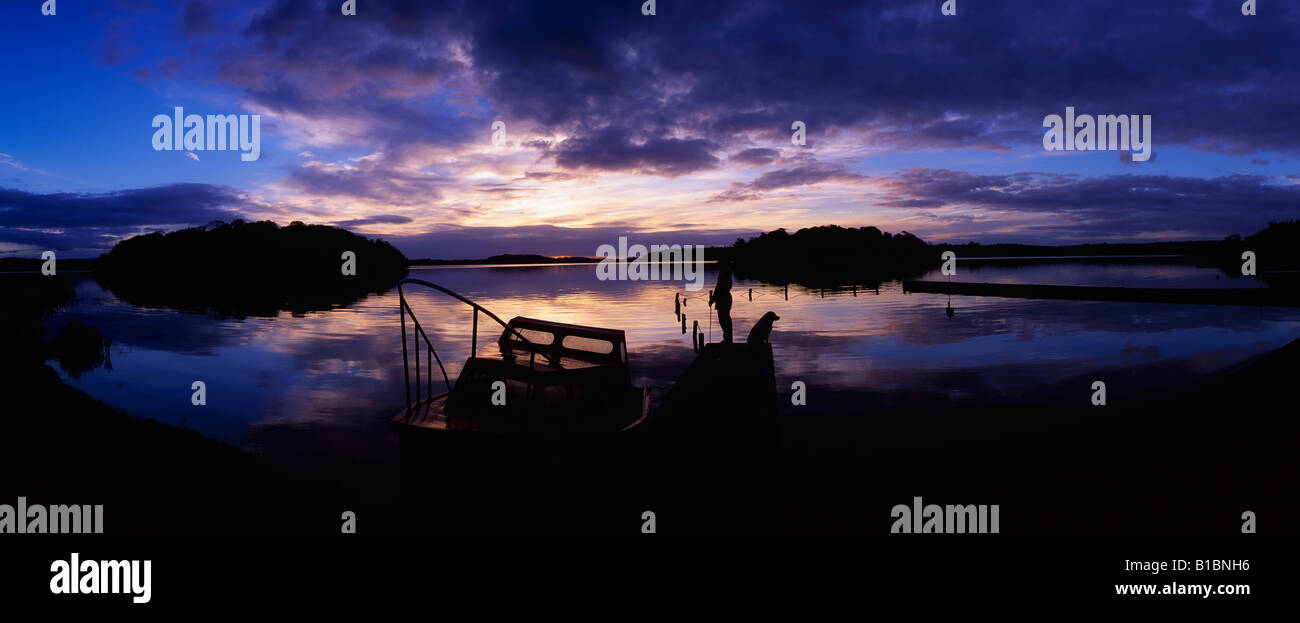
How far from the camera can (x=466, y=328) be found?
1970 inches

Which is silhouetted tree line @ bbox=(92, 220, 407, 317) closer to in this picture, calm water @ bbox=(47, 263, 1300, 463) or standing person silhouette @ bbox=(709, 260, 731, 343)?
calm water @ bbox=(47, 263, 1300, 463)

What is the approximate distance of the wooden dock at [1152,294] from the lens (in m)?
50.9

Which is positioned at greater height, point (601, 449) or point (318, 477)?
point (601, 449)

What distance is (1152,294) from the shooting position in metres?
57.5

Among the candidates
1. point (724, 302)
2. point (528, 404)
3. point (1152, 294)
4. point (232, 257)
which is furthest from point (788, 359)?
point (232, 257)

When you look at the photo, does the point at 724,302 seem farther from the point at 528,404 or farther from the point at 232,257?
the point at 232,257

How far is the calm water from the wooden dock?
1508mm

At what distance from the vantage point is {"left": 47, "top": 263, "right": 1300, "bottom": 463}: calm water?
21.1 m

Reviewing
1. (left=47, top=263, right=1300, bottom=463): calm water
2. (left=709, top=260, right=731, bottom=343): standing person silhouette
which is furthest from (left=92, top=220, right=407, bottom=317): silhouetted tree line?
(left=709, top=260, right=731, bottom=343): standing person silhouette
